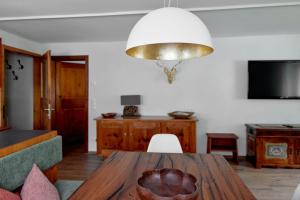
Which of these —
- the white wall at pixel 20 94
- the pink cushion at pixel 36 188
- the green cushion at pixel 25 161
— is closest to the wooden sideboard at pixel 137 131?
the green cushion at pixel 25 161

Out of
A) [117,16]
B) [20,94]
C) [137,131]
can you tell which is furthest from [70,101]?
[117,16]

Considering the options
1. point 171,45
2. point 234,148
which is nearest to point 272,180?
point 234,148

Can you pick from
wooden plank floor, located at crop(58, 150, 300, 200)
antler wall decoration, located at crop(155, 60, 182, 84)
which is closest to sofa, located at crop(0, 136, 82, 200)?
wooden plank floor, located at crop(58, 150, 300, 200)

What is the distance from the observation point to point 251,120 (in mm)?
4098

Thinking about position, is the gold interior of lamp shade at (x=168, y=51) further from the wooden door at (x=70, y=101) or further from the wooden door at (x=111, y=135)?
the wooden door at (x=70, y=101)

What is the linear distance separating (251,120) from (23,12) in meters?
4.12

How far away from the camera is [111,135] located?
12.7ft

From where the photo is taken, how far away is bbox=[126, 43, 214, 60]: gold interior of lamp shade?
1.43 metres

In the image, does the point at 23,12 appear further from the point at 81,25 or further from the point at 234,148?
the point at 234,148

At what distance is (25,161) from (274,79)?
3999mm

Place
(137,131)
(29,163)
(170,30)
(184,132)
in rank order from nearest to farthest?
(170,30) < (29,163) < (184,132) < (137,131)

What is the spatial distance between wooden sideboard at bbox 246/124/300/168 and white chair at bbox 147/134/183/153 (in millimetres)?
1973

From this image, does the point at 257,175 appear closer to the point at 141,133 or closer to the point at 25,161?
the point at 141,133

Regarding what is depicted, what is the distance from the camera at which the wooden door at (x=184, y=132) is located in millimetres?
3662
